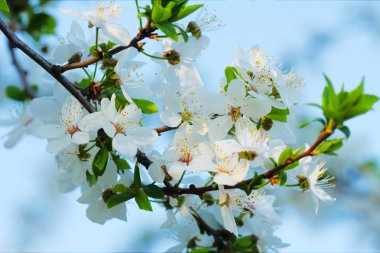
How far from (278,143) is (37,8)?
7.57 ft

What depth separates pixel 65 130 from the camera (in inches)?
67.8

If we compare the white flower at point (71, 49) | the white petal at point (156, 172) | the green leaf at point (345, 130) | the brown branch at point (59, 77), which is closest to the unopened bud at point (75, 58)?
the white flower at point (71, 49)

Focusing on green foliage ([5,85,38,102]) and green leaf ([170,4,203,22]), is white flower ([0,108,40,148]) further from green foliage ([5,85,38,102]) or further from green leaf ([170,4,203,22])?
green leaf ([170,4,203,22])

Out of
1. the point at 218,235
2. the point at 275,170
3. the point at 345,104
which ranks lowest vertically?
the point at 218,235

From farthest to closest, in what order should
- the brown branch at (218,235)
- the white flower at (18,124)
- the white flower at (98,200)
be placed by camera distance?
the white flower at (18,124), the brown branch at (218,235), the white flower at (98,200)

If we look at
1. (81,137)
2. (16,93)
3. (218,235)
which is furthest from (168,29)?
(16,93)

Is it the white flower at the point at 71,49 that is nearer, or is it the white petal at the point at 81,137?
the white petal at the point at 81,137

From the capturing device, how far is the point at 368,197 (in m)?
5.46

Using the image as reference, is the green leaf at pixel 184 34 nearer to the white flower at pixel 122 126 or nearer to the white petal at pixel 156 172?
the white flower at pixel 122 126

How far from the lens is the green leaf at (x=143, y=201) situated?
1690 millimetres

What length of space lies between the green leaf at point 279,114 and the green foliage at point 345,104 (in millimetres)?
273

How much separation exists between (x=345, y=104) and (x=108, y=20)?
76cm

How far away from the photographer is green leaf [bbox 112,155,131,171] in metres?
1.84

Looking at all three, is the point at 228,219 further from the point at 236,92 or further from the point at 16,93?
the point at 16,93
